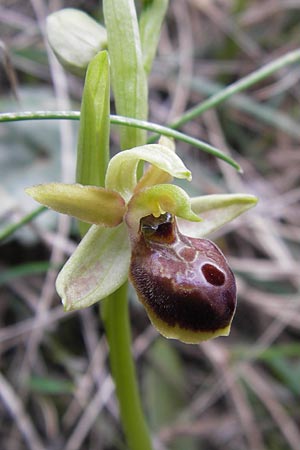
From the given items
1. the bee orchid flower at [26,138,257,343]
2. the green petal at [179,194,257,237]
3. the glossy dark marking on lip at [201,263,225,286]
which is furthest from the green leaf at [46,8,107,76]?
the glossy dark marking on lip at [201,263,225,286]

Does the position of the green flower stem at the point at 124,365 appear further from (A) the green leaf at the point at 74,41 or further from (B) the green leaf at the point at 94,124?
(A) the green leaf at the point at 74,41

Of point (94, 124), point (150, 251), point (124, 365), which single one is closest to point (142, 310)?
point (124, 365)

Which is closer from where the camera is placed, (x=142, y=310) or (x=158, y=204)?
(x=158, y=204)

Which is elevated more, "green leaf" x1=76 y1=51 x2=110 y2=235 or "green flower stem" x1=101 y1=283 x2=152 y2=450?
"green leaf" x1=76 y1=51 x2=110 y2=235

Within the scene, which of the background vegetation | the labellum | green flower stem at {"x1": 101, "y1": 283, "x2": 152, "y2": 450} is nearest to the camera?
the labellum

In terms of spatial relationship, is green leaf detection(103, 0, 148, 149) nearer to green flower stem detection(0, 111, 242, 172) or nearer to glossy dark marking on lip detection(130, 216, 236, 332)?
green flower stem detection(0, 111, 242, 172)

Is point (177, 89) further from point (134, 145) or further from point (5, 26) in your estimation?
point (134, 145)

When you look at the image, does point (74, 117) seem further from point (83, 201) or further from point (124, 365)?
point (124, 365)
